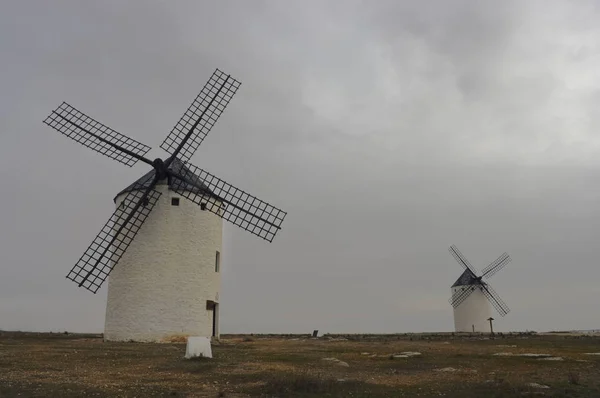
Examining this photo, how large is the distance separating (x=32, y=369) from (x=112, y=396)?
555 centimetres

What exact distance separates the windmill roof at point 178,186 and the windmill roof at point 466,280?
114ft

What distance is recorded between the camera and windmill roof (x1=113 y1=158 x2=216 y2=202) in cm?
2862

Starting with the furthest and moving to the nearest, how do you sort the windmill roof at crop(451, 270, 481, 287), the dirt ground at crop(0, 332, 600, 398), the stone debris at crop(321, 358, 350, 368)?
1. the windmill roof at crop(451, 270, 481, 287)
2. the stone debris at crop(321, 358, 350, 368)
3. the dirt ground at crop(0, 332, 600, 398)

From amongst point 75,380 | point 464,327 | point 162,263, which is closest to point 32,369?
point 75,380

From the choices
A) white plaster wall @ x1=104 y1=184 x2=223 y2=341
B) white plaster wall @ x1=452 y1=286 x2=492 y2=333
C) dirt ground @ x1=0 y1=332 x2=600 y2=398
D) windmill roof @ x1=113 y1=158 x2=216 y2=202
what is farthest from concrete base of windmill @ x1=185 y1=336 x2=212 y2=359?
white plaster wall @ x1=452 y1=286 x2=492 y2=333

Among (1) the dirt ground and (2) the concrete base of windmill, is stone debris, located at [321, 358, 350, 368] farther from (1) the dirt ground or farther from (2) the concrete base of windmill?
(2) the concrete base of windmill

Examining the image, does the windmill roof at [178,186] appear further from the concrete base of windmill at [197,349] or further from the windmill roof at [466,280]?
the windmill roof at [466,280]

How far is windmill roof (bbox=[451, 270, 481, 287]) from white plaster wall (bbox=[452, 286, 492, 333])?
55 centimetres

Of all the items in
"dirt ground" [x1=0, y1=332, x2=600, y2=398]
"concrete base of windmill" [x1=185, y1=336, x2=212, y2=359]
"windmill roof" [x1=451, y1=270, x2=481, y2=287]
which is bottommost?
"dirt ground" [x1=0, y1=332, x2=600, y2=398]

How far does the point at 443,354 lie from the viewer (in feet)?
70.4

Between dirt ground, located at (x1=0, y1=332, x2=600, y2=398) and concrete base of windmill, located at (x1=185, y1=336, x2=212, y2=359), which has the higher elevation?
concrete base of windmill, located at (x1=185, y1=336, x2=212, y2=359)

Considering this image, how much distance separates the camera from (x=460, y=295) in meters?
54.7

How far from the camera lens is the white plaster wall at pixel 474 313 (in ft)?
174

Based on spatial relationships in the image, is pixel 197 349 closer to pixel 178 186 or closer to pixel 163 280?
pixel 163 280
